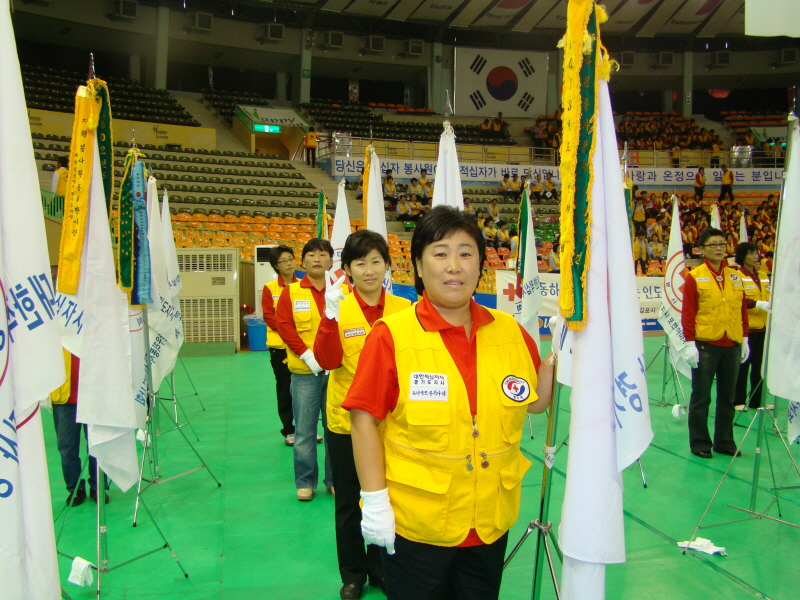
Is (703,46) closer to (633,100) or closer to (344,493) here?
(633,100)

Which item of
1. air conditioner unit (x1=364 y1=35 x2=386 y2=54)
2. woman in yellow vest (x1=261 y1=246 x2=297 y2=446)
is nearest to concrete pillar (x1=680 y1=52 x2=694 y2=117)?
air conditioner unit (x1=364 y1=35 x2=386 y2=54)

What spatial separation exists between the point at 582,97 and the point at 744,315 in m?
4.15

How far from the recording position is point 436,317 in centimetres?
179

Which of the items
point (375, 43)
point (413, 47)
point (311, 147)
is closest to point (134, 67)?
point (311, 147)

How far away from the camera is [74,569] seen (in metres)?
2.78

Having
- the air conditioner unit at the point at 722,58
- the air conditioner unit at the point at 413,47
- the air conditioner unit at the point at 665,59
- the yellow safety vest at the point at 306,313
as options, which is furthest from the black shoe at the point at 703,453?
the air conditioner unit at the point at 722,58

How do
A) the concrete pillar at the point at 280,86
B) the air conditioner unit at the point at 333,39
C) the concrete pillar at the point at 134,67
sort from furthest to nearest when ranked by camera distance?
the concrete pillar at the point at 280,86, the air conditioner unit at the point at 333,39, the concrete pillar at the point at 134,67

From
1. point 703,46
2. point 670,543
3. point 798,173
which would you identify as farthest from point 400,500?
point 703,46

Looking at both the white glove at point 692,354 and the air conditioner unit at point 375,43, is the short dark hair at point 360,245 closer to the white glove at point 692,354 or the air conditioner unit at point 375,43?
the white glove at point 692,354

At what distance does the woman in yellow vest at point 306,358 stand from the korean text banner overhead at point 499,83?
23847 mm

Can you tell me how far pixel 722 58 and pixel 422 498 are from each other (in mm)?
31422

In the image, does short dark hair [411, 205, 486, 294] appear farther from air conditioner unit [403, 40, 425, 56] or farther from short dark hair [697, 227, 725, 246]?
air conditioner unit [403, 40, 425, 56]

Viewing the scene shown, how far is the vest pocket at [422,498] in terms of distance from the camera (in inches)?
65.5

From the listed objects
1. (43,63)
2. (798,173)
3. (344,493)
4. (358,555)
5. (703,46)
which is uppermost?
(703,46)
